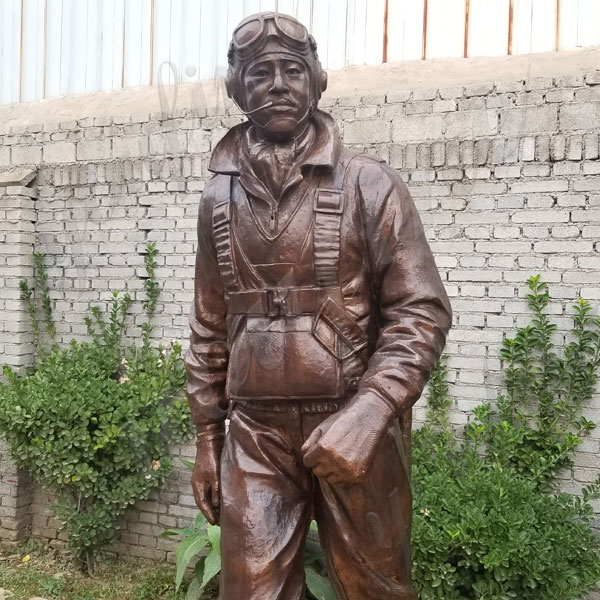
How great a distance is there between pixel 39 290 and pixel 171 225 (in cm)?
133

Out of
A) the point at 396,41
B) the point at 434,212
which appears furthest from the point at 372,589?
the point at 396,41

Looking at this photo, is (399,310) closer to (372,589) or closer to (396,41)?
(372,589)

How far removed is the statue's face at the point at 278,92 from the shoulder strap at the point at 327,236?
0.75ft

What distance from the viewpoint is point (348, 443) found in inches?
68.4

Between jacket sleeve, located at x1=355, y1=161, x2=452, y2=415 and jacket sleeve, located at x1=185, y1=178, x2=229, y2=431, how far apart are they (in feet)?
1.75

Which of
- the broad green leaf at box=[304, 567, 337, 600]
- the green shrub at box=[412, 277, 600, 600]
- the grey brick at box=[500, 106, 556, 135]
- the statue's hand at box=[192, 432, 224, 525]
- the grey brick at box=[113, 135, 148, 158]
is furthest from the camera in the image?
the grey brick at box=[113, 135, 148, 158]

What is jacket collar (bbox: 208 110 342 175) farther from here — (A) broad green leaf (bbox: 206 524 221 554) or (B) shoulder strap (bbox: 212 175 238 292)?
(A) broad green leaf (bbox: 206 524 221 554)

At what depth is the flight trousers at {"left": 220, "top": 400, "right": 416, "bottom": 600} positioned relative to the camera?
1952mm

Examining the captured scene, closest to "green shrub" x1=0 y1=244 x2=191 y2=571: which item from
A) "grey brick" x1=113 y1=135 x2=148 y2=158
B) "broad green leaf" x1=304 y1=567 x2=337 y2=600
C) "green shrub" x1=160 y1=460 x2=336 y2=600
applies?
"green shrub" x1=160 y1=460 x2=336 y2=600

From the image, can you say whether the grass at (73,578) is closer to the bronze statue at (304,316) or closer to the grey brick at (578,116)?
the bronze statue at (304,316)

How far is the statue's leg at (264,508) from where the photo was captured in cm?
196

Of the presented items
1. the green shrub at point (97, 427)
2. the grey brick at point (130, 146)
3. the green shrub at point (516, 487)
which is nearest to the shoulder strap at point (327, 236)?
the green shrub at point (516, 487)

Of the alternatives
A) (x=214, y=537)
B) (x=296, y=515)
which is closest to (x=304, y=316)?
(x=296, y=515)

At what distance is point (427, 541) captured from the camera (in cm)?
355
